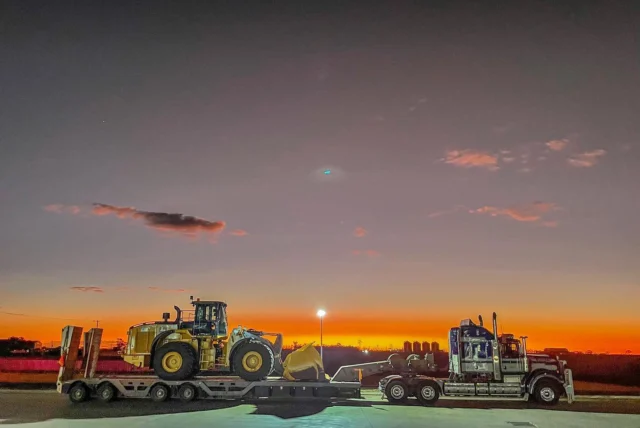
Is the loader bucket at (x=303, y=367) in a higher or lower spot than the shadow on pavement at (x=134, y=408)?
higher

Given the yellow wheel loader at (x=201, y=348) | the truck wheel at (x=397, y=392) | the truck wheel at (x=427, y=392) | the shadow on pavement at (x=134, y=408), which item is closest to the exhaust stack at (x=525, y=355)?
the truck wheel at (x=427, y=392)

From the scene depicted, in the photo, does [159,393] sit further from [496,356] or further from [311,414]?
[496,356]

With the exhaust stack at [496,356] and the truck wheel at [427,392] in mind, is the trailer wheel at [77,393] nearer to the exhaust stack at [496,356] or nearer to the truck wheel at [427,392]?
the truck wheel at [427,392]

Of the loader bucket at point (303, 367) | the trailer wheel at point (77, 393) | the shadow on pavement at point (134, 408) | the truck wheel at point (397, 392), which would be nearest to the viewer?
the shadow on pavement at point (134, 408)

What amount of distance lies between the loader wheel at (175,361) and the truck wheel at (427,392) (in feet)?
31.7

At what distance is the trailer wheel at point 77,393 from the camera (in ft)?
75.4

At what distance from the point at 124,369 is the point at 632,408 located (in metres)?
38.5

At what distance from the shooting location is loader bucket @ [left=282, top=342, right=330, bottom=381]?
78.3ft

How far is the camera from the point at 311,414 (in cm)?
2012

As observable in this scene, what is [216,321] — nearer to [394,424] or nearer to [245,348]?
[245,348]

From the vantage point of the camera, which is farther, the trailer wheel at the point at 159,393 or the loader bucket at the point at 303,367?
the loader bucket at the point at 303,367

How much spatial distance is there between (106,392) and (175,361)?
9.75 feet

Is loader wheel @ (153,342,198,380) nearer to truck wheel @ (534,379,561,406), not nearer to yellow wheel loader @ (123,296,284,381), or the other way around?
yellow wheel loader @ (123,296,284,381)

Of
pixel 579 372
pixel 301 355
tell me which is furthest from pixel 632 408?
pixel 579 372
